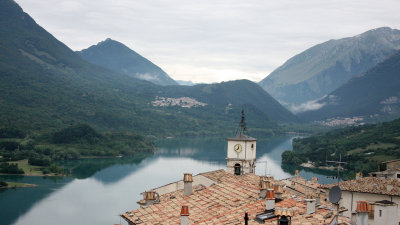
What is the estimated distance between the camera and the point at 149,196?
20.9m

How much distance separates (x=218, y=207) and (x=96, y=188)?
184ft

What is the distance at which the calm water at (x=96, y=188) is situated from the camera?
175 ft

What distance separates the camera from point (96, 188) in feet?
239

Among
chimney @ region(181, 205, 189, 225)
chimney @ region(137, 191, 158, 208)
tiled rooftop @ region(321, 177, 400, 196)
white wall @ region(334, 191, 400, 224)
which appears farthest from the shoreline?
chimney @ region(181, 205, 189, 225)

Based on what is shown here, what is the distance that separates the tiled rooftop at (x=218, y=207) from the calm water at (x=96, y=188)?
18130 mm

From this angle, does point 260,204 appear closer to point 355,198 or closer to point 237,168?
point 355,198

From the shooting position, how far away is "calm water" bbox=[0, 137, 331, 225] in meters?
53.4

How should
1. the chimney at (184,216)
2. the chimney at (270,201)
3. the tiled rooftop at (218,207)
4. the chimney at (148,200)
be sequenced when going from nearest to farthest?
the tiled rooftop at (218,207)
the chimney at (270,201)
the chimney at (184,216)
the chimney at (148,200)

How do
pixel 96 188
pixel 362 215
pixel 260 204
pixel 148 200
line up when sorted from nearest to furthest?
pixel 362 215, pixel 260 204, pixel 148 200, pixel 96 188

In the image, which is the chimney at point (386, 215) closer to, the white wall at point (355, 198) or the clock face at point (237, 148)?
the white wall at point (355, 198)

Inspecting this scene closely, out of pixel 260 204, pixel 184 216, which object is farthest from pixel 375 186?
pixel 184 216

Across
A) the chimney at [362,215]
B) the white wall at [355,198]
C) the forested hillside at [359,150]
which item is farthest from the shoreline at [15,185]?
the chimney at [362,215]

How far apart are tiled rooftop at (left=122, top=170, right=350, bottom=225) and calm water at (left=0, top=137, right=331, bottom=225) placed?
18.1 meters

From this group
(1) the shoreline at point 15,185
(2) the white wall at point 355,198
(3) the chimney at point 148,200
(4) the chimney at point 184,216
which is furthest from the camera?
(1) the shoreline at point 15,185
